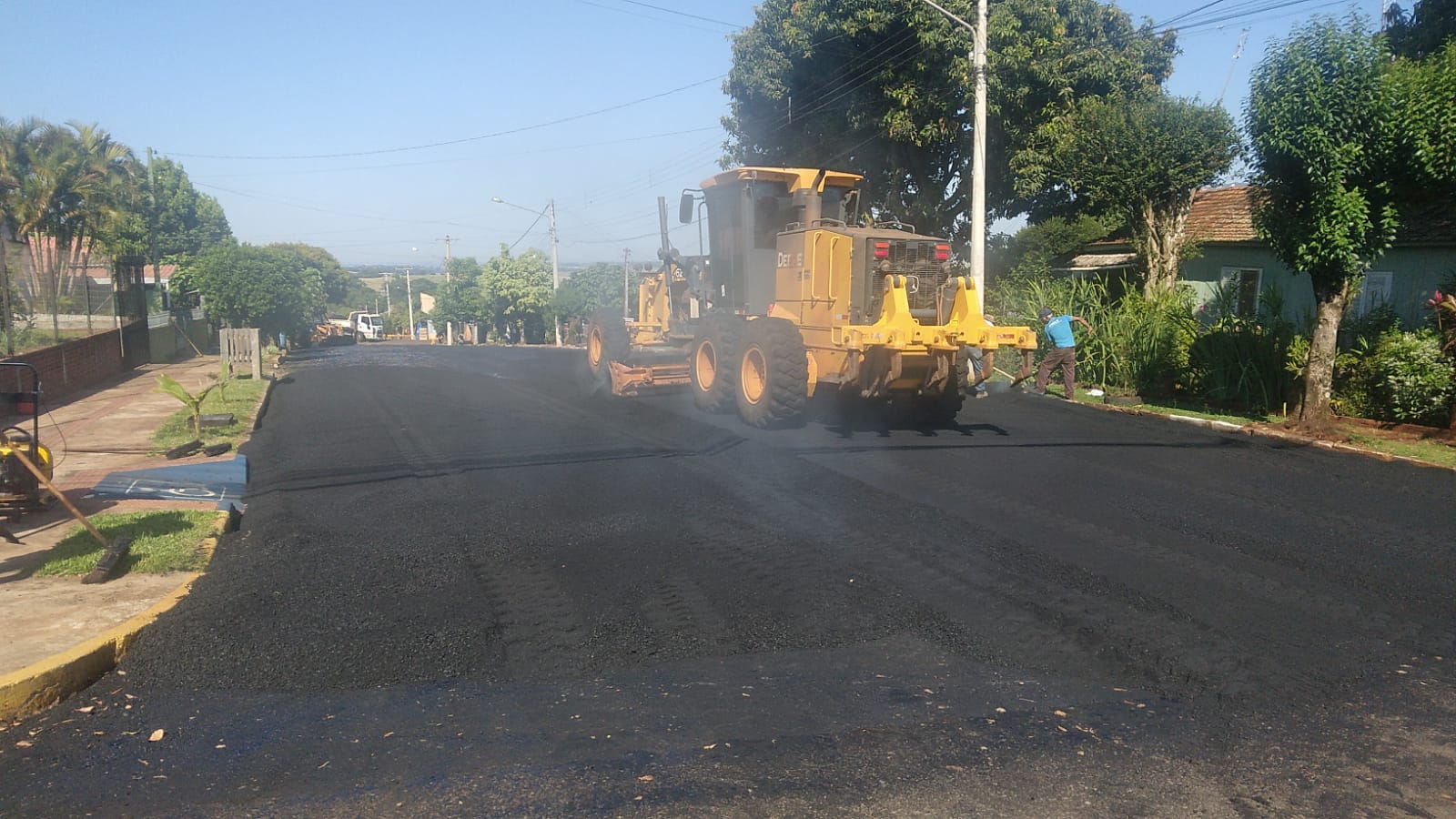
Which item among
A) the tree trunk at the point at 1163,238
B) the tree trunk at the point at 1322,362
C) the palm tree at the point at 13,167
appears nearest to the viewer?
the tree trunk at the point at 1322,362

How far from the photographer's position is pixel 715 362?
43.7 feet

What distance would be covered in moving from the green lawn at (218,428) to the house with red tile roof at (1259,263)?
13.0 metres

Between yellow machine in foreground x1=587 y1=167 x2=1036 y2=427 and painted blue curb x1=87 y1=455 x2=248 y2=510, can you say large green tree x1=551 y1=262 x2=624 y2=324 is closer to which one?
yellow machine in foreground x1=587 y1=167 x2=1036 y2=427

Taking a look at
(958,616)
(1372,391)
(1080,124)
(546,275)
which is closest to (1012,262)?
(1080,124)

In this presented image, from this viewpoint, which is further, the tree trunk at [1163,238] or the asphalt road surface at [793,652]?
the tree trunk at [1163,238]

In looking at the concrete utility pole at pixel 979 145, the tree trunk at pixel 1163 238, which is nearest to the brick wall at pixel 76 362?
the concrete utility pole at pixel 979 145

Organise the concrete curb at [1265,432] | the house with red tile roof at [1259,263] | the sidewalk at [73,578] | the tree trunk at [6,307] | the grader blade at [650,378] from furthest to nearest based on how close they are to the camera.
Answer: the house with red tile roof at [1259,263] < the tree trunk at [6,307] < the grader blade at [650,378] < the concrete curb at [1265,432] < the sidewalk at [73,578]

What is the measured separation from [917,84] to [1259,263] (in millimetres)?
8158

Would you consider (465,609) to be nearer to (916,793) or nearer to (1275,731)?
(916,793)

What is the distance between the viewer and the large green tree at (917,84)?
72.8ft

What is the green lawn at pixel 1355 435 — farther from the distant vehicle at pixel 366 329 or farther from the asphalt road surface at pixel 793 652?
the distant vehicle at pixel 366 329

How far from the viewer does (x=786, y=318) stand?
12609 mm

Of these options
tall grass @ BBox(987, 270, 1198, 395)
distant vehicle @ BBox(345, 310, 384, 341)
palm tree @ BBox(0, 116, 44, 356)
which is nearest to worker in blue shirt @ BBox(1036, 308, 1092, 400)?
tall grass @ BBox(987, 270, 1198, 395)

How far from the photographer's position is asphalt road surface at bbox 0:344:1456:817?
151 inches
